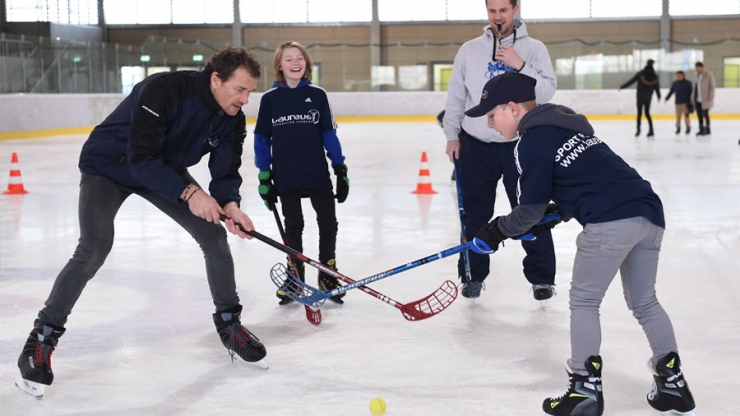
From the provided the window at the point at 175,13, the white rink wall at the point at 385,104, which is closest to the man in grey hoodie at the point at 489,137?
the white rink wall at the point at 385,104

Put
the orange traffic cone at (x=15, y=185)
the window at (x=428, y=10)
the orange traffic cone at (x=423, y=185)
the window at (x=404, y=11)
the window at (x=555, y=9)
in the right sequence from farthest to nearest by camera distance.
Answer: the window at (x=404, y=11) < the window at (x=428, y=10) < the window at (x=555, y=9) < the orange traffic cone at (x=15, y=185) < the orange traffic cone at (x=423, y=185)

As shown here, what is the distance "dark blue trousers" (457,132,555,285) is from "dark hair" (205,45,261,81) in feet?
4.60

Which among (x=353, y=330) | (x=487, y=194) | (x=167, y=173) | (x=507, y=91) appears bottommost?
(x=353, y=330)

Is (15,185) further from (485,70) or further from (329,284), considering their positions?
(485,70)

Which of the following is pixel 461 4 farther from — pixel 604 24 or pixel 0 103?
pixel 0 103

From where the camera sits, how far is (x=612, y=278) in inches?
107

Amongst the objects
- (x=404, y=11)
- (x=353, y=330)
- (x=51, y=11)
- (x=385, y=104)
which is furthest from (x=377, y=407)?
(x=51, y=11)

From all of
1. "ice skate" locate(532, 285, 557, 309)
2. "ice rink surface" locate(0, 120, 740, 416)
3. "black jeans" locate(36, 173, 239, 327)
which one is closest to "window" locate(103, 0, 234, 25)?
"ice rink surface" locate(0, 120, 740, 416)

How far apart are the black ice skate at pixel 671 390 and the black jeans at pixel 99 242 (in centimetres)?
150

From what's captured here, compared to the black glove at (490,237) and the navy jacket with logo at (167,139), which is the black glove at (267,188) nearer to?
the navy jacket with logo at (167,139)

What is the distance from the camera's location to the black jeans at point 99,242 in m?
3.11

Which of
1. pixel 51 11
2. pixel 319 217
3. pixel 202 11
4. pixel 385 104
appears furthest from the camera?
pixel 202 11

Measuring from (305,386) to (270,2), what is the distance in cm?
2514

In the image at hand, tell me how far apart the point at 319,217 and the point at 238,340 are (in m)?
1.13
